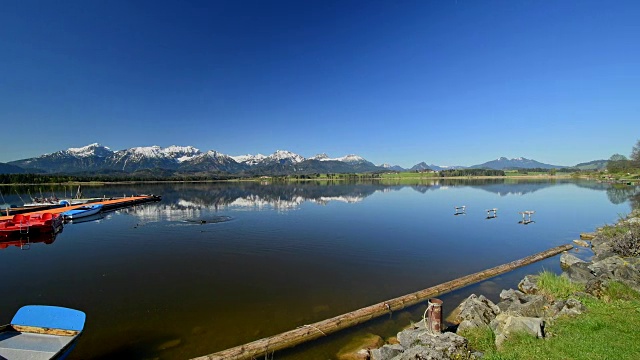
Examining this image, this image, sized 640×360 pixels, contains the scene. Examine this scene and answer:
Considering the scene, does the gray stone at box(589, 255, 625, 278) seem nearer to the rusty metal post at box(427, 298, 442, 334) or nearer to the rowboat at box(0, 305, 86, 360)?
the rusty metal post at box(427, 298, 442, 334)

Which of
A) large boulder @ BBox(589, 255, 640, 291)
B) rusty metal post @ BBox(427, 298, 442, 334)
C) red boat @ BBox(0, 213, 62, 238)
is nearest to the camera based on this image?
rusty metal post @ BBox(427, 298, 442, 334)

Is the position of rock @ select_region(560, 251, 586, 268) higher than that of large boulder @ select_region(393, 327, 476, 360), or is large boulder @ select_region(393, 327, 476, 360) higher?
large boulder @ select_region(393, 327, 476, 360)

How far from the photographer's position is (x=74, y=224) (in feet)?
142

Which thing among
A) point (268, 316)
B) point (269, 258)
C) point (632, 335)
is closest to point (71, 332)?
point (268, 316)

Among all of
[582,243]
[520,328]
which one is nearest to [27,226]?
[520,328]

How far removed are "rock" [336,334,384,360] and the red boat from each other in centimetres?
4114

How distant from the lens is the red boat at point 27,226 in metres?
32.8

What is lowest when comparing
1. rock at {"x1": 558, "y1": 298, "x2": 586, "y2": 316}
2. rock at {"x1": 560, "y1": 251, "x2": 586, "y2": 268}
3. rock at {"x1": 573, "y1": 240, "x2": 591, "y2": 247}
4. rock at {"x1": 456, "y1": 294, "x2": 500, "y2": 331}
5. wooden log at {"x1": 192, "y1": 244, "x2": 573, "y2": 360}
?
rock at {"x1": 573, "y1": 240, "x2": 591, "y2": 247}

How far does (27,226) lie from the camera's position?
3359 centimetres

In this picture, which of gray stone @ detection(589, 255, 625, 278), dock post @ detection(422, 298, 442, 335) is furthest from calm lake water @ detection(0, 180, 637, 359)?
gray stone @ detection(589, 255, 625, 278)

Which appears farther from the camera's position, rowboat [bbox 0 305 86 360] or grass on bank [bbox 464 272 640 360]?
rowboat [bbox 0 305 86 360]

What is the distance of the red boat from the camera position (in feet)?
108

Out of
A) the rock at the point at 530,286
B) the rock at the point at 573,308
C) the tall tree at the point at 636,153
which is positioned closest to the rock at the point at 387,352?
the rock at the point at 573,308

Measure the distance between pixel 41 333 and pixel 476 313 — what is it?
16.6m
